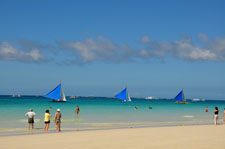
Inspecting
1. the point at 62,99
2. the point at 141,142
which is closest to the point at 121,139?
the point at 141,142

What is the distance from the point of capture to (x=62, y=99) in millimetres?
84125

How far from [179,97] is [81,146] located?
81482 mm

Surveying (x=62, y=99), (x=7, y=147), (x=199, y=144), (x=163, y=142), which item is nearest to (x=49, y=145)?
(x=7, y=147)

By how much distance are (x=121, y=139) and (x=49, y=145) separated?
390cm

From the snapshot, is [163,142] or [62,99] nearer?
[163,142]

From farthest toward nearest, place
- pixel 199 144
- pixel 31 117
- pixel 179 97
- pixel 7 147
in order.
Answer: pixel 179 97 < pixel 31 117 < pixel 199 144 < pixel 7 147

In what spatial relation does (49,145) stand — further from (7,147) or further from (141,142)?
(141,142)

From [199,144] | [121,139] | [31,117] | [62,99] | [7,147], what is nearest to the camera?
[7,147]

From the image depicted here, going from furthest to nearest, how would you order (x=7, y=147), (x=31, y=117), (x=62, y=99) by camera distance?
(x=62, y=99)
(x=31, y=117)
(x=7, y=147)

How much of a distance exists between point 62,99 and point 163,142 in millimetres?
71564

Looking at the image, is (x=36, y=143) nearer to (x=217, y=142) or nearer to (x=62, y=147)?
(x=62, y=147)

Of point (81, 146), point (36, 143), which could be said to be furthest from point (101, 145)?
point (36, 143)

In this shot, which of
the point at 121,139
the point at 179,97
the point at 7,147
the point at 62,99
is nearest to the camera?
the point at 7,147

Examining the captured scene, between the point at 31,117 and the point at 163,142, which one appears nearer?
the point at 163,142
